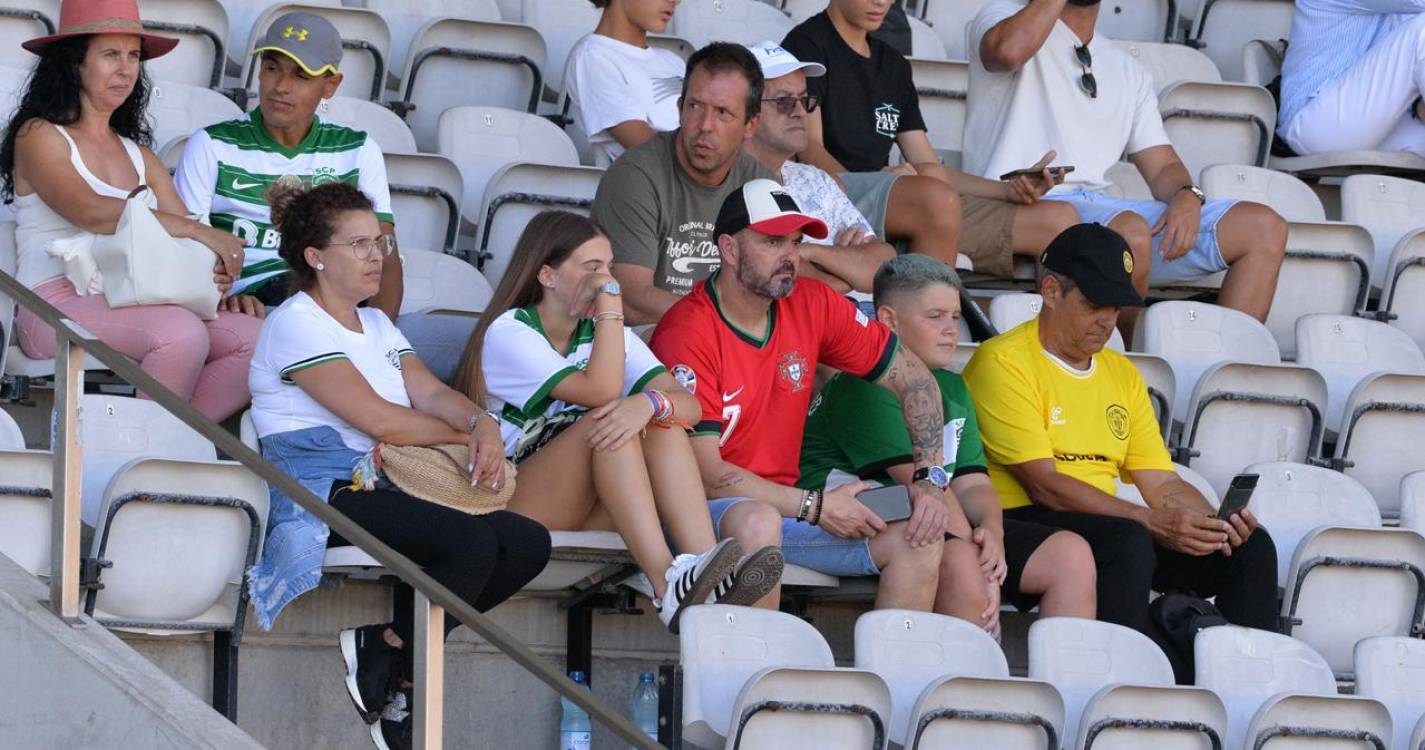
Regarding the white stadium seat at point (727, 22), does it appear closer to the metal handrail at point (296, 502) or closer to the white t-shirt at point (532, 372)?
the white t-shirt at point (532, 372)

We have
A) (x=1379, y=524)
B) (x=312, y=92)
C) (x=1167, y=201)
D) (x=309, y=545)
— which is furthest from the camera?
(x=1167, y=201)

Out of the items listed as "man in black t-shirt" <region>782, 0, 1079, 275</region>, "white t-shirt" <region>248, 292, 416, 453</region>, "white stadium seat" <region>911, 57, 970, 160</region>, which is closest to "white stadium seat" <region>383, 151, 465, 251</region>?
"man in black t-shirt" <region>782, 0, 1079, 275</region>

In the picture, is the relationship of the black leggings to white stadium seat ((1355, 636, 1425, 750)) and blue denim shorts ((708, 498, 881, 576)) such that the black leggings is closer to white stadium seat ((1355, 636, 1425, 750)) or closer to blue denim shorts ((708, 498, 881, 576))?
blue denim shorts ((708, 498, 881, 576))

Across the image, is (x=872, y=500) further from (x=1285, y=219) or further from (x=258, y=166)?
(x=1285, y=219)

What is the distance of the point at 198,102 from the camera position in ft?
21.2

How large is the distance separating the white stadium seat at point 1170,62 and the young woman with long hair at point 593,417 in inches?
137

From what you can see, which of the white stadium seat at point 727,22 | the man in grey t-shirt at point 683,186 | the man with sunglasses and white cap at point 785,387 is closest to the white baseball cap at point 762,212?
the man with sunglasses and white cap at point 785,387

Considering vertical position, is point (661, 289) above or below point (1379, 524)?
above

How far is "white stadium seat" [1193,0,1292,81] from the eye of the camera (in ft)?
29.0

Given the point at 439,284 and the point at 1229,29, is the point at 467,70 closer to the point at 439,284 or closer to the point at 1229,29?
the point at 439,284

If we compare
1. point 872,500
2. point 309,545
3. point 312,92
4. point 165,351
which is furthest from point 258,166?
point 872,500

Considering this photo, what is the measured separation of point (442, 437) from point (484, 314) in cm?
37

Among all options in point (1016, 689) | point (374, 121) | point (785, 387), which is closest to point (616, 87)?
point (374, 121)

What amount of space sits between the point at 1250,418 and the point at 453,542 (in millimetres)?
2631
